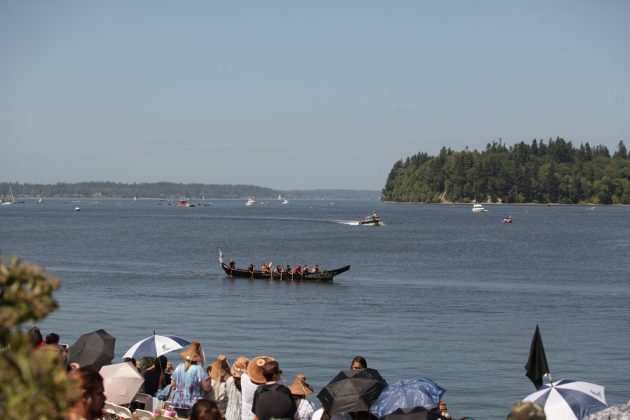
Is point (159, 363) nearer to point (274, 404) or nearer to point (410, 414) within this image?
point (410, 414)

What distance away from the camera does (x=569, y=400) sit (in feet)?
40.9

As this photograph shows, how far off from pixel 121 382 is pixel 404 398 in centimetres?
504

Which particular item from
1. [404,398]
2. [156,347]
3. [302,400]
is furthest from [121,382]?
[404,398]

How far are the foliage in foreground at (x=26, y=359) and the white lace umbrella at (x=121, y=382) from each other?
1111 cm

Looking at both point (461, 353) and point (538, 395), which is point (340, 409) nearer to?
point (538, 395)

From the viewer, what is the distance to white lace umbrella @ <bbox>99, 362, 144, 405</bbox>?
14789 mm

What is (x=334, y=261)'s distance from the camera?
273ft

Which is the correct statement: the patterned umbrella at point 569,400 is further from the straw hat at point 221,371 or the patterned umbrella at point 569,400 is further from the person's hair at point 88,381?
the person's hair at point 88,381

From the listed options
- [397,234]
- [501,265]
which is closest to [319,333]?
[501,265]

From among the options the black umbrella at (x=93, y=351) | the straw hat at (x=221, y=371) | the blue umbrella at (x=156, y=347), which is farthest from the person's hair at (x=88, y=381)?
the blue umbrella at (x=156, y=347)

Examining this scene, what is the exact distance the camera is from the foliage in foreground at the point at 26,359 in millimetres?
3742

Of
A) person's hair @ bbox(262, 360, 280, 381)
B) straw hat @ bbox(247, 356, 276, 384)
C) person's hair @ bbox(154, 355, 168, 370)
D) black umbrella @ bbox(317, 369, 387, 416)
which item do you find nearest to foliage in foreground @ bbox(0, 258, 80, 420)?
person's hair @ bbox(262, 360, 280, 381)

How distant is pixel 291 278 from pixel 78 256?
28761mm

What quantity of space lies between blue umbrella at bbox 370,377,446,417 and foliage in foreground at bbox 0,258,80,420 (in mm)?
8697
